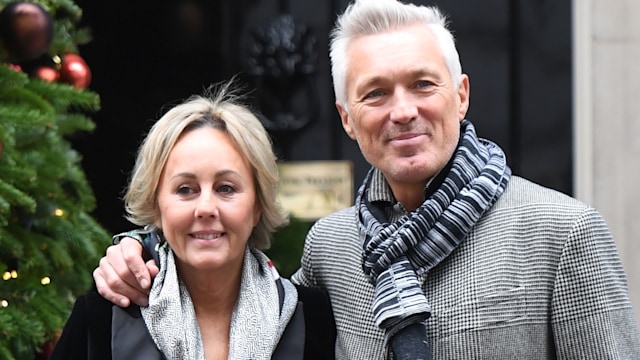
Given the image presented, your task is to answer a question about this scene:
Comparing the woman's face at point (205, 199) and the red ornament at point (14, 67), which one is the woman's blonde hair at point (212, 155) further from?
the red ornament at point (14, 67)

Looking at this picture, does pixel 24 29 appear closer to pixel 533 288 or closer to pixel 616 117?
pixel 533 288

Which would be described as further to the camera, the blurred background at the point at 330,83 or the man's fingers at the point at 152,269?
the blurred background at the point at 330,83

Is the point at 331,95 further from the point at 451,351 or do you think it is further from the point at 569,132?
the point at 451,351

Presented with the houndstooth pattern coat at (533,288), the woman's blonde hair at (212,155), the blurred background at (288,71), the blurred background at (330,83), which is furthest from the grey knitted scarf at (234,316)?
the blurred background at (288,71)

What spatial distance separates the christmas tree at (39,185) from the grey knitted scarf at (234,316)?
0.61 meters

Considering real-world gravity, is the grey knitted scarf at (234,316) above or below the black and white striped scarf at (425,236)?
below

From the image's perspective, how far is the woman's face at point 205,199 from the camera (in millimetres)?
2883

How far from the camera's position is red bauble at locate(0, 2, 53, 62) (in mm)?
3393

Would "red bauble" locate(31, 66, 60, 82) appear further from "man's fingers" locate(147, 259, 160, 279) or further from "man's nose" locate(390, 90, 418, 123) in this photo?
"man's nose" locate(390, 90, 418, 123)

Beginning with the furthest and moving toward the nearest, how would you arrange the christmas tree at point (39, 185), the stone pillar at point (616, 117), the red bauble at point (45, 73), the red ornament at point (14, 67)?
1. the stone pillar at point (616, 117)
2. the red bauble at point (45, 73)
3. the red ornament at point (14, 67)
4. the christmas tree at point (39, 185)

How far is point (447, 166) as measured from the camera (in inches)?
111

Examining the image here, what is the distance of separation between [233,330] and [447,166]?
0.71 m

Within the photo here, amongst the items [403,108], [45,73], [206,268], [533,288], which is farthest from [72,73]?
[533,288]

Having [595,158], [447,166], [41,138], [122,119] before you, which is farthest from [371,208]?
[122,119]
